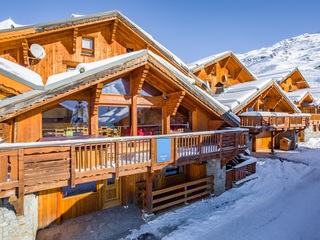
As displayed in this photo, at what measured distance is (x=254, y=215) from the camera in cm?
888

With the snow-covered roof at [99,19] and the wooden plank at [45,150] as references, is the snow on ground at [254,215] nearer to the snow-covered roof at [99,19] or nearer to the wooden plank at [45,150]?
the wooden plank at [45,150]

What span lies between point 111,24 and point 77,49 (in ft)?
8.71

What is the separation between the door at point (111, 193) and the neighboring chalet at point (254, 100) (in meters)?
10.8

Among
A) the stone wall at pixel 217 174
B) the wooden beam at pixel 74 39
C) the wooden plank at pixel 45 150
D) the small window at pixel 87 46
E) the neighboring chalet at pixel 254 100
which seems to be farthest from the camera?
the neighboring chalet at pixel 254 100

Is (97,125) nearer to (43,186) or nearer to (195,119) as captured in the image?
(43,186)

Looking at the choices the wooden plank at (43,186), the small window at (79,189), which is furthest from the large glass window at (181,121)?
the wooden plank at (43,186)

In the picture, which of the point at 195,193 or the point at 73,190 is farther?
the point at 195,193

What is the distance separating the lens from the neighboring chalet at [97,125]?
6375mm

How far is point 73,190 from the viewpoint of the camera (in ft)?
30.5

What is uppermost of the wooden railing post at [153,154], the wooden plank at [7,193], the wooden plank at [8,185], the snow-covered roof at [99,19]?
the snow-covered roof at [99,19]

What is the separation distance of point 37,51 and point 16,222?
741cm

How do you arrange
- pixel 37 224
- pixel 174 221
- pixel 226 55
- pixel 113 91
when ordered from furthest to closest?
pixel 226 55 < pixel 113 91 < pixel 174 221 < pixel 37 224

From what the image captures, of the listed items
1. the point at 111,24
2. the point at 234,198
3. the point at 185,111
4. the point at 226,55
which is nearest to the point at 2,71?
the point at 111,24

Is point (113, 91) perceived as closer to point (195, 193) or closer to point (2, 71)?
point (2, 71)
